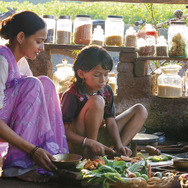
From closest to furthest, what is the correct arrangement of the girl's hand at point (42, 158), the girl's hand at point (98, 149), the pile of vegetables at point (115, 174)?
the pile of vegetables at point (115, 174) < the girl's hand at point (42, 158) < the girl's hand at point (98, 149)

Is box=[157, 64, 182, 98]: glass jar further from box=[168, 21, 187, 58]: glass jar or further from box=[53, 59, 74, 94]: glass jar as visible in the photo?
box=[53, 59, 74, 94]: glass jar

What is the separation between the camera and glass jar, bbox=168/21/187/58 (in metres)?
4.64

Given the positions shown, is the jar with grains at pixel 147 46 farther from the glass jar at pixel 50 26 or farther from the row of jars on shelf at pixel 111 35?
the glass jar at pixel 50 26

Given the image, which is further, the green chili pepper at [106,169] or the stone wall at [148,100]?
the stone wall at [148,100]

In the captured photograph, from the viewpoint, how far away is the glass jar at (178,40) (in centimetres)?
464

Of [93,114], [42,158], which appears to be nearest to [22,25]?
[93,114]

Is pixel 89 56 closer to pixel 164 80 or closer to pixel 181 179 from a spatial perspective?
pixel 181 179

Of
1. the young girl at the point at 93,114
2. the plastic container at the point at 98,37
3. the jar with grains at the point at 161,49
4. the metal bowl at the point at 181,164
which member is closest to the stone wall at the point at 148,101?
the jar with grains at the point at 161,49

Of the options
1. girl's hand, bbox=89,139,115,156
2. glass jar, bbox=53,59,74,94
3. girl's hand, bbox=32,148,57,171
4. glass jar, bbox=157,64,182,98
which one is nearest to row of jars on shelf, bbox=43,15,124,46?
glass jar, bbox=53,59,74,94

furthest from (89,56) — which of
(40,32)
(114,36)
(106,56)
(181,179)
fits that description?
(114,36)

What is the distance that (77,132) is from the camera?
117 inches

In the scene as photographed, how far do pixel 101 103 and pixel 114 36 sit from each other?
206 centimetres

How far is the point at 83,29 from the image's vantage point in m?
4.56

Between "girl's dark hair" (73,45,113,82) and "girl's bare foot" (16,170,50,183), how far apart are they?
1.10m
